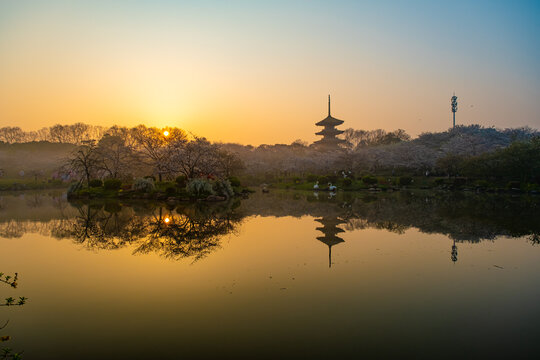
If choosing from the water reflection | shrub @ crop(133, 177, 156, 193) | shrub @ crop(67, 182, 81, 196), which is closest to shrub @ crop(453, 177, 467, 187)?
the water reflection

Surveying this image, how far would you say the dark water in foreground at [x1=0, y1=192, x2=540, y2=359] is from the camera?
5.37 metres


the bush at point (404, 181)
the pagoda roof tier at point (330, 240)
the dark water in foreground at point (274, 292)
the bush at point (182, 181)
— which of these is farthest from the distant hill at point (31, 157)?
the pagoda roof tier at point (330, 240)

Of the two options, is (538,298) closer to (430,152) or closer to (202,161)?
(202,161)

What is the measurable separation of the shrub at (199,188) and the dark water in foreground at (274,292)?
12.6 metres

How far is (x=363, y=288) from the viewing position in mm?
7816

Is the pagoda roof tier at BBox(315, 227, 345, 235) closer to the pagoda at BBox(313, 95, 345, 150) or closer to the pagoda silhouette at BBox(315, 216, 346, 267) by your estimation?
the pagoda silhouette at BBox(315, 216, 346, 267)

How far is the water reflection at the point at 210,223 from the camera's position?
1280 centimetres

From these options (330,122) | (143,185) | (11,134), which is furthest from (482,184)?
(11,134)

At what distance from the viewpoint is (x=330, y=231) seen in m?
14.8

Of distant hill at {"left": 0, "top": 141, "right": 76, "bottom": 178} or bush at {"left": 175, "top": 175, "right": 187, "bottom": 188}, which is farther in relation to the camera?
distant hill at {"left": 0, "top": 141, "right": 76, "bottom": 178}

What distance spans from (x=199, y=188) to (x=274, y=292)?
2161 cm

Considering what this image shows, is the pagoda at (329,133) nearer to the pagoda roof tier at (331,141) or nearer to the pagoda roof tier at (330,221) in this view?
the pagoda roof tier at (331,141)

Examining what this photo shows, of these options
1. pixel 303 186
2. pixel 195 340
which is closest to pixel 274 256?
pixel 195 340

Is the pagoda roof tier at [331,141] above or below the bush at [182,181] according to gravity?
above
